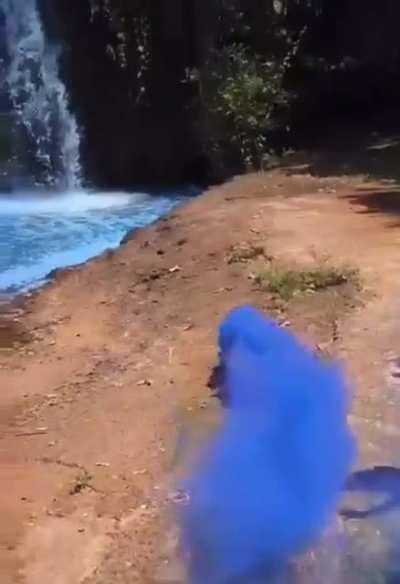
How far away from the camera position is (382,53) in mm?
15719

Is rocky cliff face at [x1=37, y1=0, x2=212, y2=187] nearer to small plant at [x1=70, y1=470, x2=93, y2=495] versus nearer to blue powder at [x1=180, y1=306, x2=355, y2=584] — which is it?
blue powder at [x1=180, y1=306, x2=355, y2=584]

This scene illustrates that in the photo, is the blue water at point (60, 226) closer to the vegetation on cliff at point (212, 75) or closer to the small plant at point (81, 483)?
the vegetation on cliff at point (212, 75)

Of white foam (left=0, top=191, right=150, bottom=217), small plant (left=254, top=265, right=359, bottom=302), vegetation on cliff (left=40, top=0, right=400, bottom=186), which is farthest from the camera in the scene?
white foam (left=0, top=191, right=150, bottom=217)

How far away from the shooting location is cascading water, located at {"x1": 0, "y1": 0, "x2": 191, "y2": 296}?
12867 millimetres

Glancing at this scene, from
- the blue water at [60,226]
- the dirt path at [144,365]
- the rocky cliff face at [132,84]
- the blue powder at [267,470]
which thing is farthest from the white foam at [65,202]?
the blue powder at [267,470]

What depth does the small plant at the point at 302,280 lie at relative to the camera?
7539 mm

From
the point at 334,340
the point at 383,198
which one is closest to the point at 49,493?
the point at 334,340

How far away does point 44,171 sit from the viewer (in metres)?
16.7

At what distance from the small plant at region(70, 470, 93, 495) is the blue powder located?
636 millimetres

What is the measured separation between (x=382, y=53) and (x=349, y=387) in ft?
35.4

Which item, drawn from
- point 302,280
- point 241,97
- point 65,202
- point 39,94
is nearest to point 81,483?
point 302,280

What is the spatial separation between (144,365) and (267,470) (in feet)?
8.64

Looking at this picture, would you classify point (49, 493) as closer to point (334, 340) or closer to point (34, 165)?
point (334, 340)

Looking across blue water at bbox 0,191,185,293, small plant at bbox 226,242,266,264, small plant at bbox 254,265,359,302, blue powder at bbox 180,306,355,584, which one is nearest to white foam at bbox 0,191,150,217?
blue water at bbox 0,191,185,293
